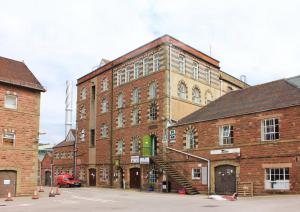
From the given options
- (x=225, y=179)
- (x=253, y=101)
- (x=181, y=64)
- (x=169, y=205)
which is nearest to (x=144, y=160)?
(x=225, y=179)

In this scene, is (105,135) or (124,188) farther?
(105,135)

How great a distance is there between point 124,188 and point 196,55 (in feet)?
50.8

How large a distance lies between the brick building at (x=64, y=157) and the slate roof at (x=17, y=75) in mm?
19554

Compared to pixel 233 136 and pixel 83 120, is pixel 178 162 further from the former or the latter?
pixel 83 120

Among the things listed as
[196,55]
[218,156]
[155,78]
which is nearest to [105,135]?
[155,78]

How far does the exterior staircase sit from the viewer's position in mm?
31281

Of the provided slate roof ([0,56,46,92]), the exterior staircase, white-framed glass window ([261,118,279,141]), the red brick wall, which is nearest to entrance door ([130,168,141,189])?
the exterior staircase

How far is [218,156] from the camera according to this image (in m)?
30.3

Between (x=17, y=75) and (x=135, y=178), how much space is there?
15509mm

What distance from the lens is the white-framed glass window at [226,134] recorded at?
97.4ft

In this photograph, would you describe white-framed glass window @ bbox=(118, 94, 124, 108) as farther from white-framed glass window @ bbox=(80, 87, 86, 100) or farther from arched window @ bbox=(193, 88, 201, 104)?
white-framed glass window @ bbox=(80, 87, 86, 100)

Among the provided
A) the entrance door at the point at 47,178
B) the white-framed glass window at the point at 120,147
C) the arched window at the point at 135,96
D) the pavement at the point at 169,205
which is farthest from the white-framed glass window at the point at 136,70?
the entrance door at the point at 47,178

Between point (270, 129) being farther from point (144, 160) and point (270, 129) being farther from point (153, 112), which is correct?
point (153, 112)

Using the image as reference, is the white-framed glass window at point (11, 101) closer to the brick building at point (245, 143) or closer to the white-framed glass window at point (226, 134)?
the brick building at point (245, 143)
